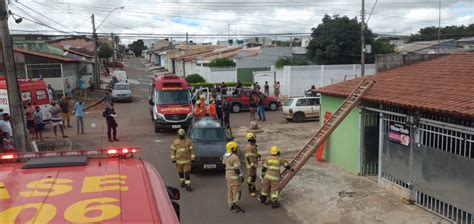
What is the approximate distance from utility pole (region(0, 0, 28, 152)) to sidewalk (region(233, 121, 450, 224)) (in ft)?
24.6

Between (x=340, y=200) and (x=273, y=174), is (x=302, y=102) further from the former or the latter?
(x=273, y=174)

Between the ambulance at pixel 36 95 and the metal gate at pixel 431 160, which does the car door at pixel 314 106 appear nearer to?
the metal gate at pixel 431 160

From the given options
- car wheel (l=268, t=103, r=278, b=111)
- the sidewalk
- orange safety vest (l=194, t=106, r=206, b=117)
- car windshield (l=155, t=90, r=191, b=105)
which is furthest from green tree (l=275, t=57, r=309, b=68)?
the sidewalk

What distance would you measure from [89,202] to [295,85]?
32272 millimetres

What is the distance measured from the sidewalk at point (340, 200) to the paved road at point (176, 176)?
656 millimetres

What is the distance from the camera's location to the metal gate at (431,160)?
28.0ft

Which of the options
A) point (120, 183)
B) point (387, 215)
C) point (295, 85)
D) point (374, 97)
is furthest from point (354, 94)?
point (295, 85)

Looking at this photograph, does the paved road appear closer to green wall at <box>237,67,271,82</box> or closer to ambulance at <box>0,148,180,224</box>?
ambulance at <box>0,148,180,224</box>

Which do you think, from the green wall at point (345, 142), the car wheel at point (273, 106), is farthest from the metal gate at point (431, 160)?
the car wheel at point (273, 106)

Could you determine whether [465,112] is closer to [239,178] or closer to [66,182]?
[239,178]

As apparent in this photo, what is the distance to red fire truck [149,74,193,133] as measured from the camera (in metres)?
20.3

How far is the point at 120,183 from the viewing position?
11.5 ft

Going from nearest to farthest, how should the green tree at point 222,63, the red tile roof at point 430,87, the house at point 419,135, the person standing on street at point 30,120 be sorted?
the house at point 419,135
the red tile roof at point 430,87
the person standing on street at point 30,120
the green tree at point 222,63

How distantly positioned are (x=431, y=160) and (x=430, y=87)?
221 centimetres
